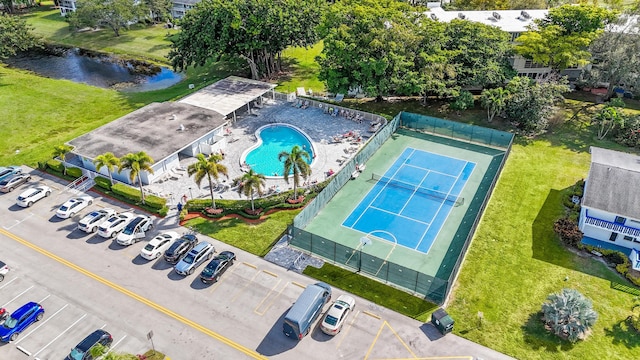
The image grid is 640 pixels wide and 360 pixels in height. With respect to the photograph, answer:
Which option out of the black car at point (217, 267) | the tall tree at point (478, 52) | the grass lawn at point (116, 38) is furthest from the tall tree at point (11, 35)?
the tall tree at point (478, 52)

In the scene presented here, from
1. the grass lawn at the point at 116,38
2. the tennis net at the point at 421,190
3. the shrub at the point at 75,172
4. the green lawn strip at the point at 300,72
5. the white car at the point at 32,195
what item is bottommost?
the tennis net at the point at 421,190

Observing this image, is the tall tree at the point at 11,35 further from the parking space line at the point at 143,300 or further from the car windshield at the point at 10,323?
the car windshield at the point at 10,323

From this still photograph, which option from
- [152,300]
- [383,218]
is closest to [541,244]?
[383,218]

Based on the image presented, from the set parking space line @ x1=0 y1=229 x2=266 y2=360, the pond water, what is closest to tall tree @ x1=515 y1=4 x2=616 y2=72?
parking space line @ x1=0 y1=229 x2=266 y2=360

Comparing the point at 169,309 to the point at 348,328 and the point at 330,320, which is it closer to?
the point at 330,320

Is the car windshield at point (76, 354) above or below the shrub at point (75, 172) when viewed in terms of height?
below

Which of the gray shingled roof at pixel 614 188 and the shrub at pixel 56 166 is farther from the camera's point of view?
the shrub at pixel 56 166

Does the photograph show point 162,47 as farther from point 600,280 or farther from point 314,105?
point 600,280
